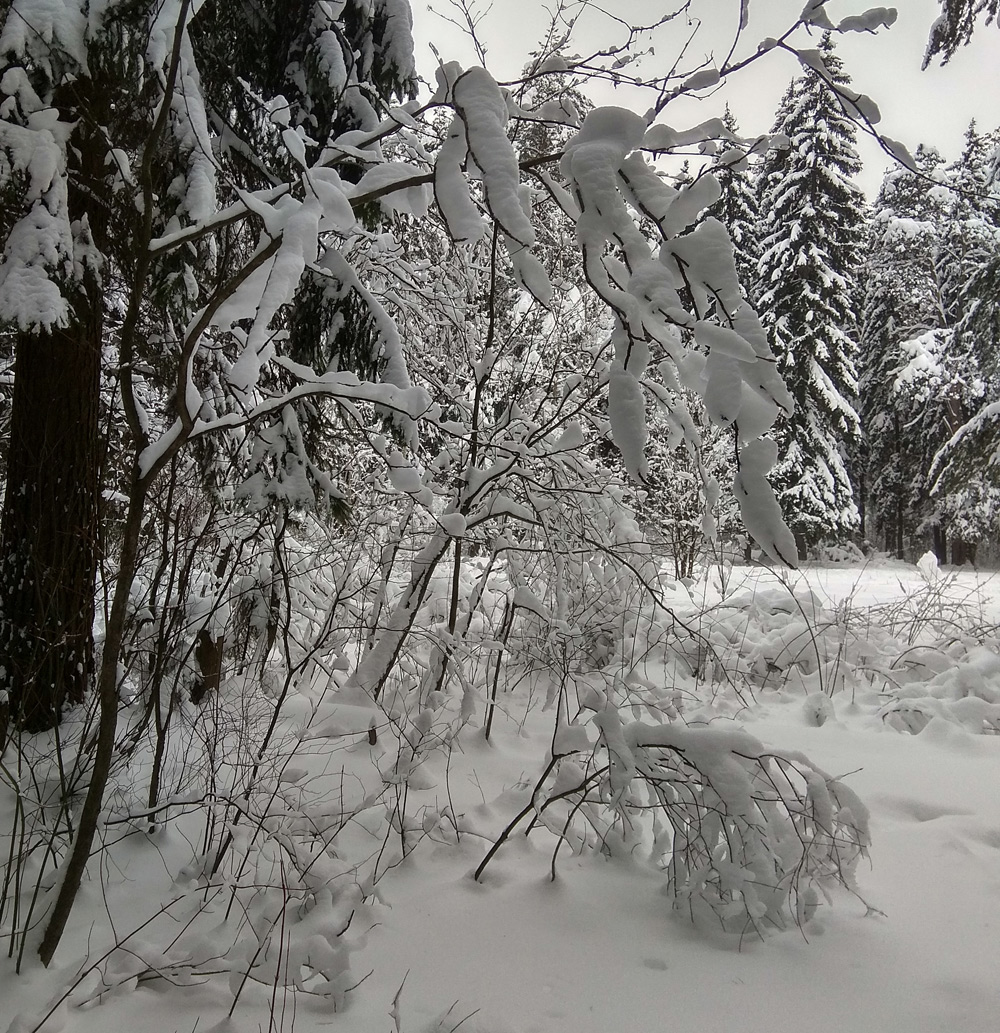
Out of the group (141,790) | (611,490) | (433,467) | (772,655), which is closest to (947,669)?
(772,655)

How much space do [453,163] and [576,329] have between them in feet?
13.6

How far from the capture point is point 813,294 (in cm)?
1712

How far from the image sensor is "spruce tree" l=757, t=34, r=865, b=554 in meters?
17.1

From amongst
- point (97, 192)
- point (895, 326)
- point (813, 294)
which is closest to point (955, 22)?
point (97, 192)

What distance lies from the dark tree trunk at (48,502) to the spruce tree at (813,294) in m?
16.5

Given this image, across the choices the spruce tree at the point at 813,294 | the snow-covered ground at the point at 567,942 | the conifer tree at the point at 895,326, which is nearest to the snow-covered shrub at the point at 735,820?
the snow-covered ground at the point at 567,942

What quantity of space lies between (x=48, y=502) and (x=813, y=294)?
60.1 feet

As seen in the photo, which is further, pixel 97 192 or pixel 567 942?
pixel 97 192

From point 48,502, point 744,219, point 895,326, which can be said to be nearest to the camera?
point 48,502

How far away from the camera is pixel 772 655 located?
5.01m

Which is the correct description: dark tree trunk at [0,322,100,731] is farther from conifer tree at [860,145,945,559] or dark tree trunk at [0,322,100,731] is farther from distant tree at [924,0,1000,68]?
conifer tree at [860,145,945,559]

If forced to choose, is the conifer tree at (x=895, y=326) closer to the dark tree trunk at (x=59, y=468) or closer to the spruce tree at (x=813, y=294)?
the spruce tree at (x=813, y=294)

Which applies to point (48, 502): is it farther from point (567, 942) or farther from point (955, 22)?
point (955, 22)

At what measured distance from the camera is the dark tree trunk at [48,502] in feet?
7.95
